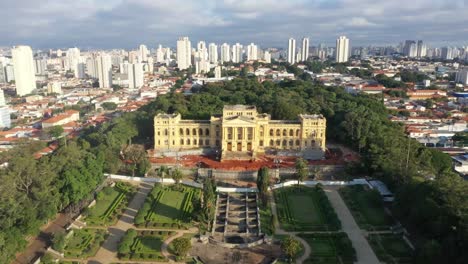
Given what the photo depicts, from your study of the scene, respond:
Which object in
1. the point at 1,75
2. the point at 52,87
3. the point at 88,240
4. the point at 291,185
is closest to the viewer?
the point at 88,240

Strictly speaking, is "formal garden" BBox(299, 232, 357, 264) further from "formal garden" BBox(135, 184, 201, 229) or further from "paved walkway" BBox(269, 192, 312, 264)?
"formal garden" BBox(135, 184, 201, 229)

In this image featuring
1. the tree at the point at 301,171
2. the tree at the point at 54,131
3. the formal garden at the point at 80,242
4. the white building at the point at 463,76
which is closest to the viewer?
the formal garden at the point at 80,242

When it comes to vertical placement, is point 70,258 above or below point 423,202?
below

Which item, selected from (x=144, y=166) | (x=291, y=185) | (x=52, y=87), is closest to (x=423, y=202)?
(x=291, y=185)

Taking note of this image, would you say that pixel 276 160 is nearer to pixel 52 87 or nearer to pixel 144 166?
pixel 144 166

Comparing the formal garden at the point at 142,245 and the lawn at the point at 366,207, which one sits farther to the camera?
the lawn at the point at 366,207

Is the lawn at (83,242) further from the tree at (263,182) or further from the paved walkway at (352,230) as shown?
the paved walkway at (352,230)

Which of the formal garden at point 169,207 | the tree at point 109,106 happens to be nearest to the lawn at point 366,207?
the formal garden at point 169,207

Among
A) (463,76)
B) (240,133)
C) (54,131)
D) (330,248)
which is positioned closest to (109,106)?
(54,131)
